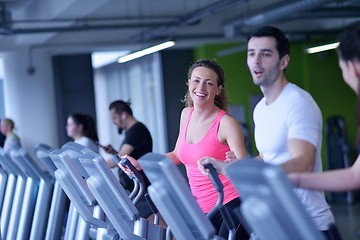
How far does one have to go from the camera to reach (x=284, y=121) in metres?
2.34

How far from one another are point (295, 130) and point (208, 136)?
3.96 feet

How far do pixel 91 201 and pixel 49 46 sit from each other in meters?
9.65

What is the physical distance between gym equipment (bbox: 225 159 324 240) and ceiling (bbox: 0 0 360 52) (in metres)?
6.67

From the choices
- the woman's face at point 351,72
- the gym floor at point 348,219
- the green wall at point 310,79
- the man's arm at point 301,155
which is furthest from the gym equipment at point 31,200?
the green wall at point 310,79

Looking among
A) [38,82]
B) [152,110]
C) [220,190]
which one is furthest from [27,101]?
[220,190]

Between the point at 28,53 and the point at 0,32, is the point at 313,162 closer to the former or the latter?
the point at 0,32

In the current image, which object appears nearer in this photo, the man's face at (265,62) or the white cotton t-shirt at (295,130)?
the white cotton t-shirt at (295,130)

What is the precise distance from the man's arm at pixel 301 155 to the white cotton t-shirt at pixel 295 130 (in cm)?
2

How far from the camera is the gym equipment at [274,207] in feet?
5.18

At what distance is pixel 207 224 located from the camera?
87.7 inches

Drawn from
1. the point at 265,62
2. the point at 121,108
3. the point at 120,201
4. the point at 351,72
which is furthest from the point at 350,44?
the point at 121,108

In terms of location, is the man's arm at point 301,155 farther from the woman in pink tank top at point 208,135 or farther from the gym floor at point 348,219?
the gym floor at point 348,219

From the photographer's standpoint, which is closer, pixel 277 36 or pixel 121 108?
pixel 277 36

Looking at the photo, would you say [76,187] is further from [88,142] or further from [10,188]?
[88,142]
